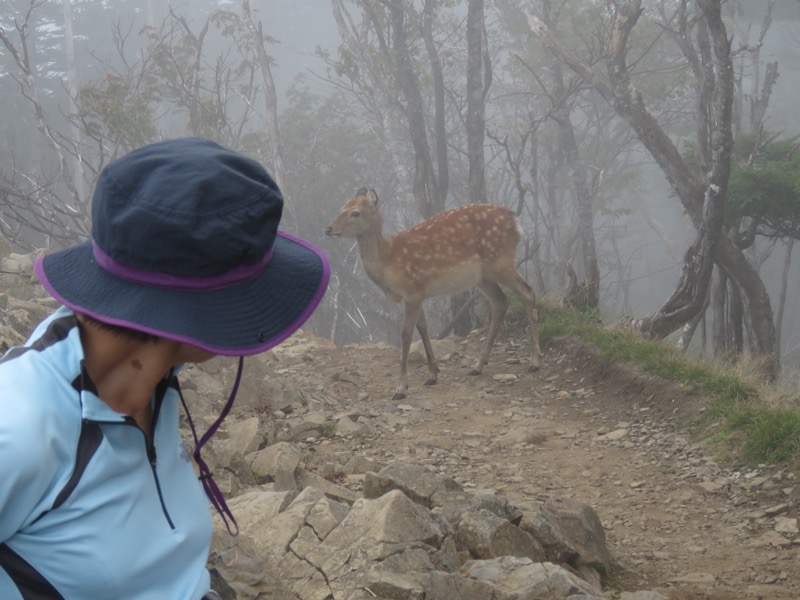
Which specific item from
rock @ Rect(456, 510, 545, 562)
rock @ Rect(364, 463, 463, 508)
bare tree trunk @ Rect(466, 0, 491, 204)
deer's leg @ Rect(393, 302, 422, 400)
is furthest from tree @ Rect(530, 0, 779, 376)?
rock @ Rect(456, 510, 545, 562)

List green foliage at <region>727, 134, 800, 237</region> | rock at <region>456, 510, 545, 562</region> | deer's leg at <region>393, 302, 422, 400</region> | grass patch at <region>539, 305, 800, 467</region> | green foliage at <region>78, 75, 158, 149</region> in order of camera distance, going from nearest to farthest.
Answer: rock at <region>456, 510, 545, 562</region>, grass patch at <region>539, 305, 800, 467</region>, deer's leg at <region>393, 302, 422, 400</region>, green foliage at <region>727, 134, 800, 237</region>, green foliage at <region>78, 75, 158, 149</region>

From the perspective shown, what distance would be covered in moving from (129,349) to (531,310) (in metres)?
8.34

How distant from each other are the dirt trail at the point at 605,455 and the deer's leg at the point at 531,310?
18 cm

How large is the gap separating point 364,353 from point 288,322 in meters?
9.77

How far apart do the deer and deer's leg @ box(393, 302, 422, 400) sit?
1 centimetres

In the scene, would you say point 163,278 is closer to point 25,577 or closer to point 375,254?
point 25,577

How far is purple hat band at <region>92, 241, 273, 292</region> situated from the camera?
4.95ft

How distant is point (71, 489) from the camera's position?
1.40 meters

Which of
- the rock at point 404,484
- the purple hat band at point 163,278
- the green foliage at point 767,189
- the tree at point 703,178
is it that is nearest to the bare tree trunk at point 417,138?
the tree at point 703,178

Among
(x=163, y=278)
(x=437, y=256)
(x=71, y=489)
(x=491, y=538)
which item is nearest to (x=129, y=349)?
(x=163, y=278)

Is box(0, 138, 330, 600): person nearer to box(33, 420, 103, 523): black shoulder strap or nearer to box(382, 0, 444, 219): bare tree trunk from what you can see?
box(33, 420, 103, 523): black shoulder strap

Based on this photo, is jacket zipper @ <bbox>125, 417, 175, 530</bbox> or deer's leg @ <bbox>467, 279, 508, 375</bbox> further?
deer's leg @ <bbox>467, 279, 508, 375</bbox>

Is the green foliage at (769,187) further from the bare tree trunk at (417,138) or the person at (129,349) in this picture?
the person at (129,349)

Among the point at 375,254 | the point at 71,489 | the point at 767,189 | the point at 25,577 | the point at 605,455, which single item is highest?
the point at 767,189
